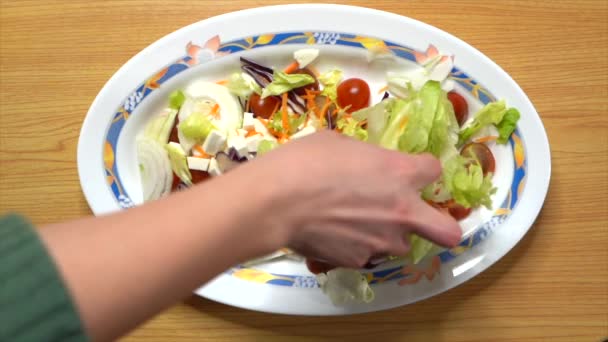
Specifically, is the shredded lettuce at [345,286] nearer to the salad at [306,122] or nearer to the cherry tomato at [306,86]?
the salad at [306,122]

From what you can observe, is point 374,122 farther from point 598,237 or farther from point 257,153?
point 598,237

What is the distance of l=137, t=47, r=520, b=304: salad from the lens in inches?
33.3

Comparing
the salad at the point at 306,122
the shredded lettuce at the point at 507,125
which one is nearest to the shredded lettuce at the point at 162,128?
the salad at the point at 306,122

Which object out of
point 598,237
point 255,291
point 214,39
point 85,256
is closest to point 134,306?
point 85,256

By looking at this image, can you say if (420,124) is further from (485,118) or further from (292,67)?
(292,67)

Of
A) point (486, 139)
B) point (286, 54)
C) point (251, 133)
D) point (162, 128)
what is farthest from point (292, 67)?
point (486, 139)

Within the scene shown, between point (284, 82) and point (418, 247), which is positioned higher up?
point (284, 82)

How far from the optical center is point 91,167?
87cm

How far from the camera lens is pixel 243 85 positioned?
2.99 feet

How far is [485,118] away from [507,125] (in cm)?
3

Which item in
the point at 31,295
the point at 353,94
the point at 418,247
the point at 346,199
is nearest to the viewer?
the point at 31,295

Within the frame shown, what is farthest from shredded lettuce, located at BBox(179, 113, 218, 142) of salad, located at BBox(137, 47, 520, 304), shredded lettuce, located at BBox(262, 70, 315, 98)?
shredded lettuce, located at BBox(262, 70, 315, 98)

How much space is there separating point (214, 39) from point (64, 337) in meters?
0.57

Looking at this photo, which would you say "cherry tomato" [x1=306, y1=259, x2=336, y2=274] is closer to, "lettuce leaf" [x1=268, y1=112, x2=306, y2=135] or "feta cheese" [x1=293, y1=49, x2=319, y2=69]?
"lettuce leaf" [x1=268, y1=112, x2=306, y2=135]
